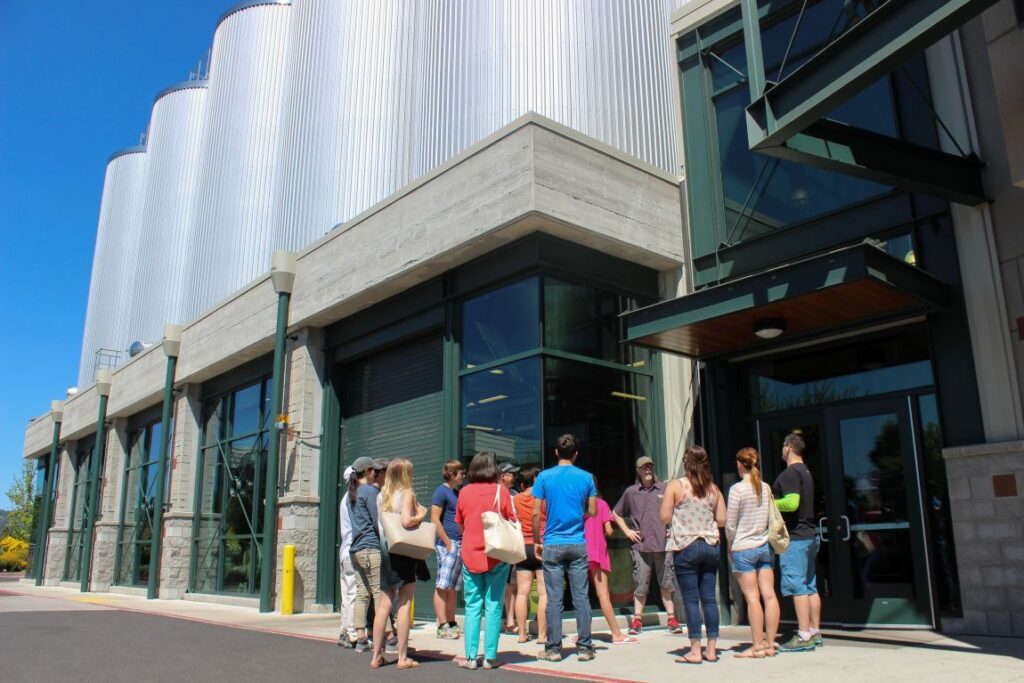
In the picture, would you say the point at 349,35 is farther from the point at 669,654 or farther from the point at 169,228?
the point at 669,654

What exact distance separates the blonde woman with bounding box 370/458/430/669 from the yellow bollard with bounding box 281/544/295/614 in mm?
6951

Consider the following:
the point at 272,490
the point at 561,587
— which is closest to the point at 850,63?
the point at 561,587

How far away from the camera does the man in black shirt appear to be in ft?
22.4

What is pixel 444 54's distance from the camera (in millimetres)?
25828

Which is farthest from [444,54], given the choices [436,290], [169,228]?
[169,228]

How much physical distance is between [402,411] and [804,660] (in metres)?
7.77

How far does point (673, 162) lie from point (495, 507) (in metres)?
19.3

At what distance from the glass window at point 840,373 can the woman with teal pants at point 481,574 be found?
4.50 m

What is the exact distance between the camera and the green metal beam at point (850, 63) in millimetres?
6176

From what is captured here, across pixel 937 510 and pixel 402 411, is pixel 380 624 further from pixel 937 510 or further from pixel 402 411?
pixel 402 411

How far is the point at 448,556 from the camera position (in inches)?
326

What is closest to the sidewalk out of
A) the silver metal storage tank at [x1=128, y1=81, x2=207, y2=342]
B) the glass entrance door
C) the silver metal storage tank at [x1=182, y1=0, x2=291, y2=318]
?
the glass entrance door

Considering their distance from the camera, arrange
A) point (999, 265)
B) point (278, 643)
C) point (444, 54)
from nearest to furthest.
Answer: point (999, 265) < point (278, 643) < point (444, 54)

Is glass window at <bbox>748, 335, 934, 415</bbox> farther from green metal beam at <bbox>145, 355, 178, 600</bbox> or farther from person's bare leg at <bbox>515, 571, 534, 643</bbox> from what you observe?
green metal beam at <bbox>145, 355, 178, 600</bbox>
